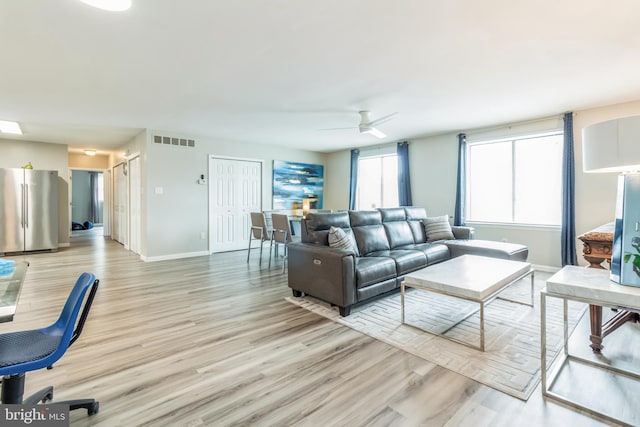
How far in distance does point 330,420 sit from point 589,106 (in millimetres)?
5348

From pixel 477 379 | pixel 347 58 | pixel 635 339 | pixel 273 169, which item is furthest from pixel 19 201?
pixel 635 339

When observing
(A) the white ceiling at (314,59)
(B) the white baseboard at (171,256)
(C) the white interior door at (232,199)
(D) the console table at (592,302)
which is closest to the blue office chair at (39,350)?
(A) the white ceiling at (314,59)

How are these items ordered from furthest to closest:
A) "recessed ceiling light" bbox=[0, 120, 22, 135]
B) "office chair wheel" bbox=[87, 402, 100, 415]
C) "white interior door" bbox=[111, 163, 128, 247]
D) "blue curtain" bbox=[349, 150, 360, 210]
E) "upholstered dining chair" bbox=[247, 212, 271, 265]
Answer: "blue curtain" bbox=[349, 150, 360, 210], "white interior door" bbox=[111, 163, 128, 247], "upholstered dining chair" bbox=[247, 212, 271, 265], "recessed ceiling light" bbox=[0, 120, 22, 135], "office chair wheel" bbox=[87, 402, 100, 415]

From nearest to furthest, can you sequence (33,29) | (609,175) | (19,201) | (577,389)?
(577,389)
(33,29)
(609,175)
(19,201)

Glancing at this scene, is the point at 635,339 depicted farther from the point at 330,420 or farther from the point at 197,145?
the point at 197,145

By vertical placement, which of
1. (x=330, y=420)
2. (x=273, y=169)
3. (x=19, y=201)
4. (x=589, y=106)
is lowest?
(x=330, y=420)

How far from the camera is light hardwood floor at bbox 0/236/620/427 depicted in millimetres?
1584

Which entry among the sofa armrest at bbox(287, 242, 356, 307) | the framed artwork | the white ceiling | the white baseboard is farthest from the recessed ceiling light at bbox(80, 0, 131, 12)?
the framed artwork

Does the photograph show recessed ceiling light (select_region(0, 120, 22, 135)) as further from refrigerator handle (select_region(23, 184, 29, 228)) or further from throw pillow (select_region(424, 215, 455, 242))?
throw pillow (select_region(424, 215, 455, 242))

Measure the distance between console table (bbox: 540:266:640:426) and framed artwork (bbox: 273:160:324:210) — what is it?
20.5ft

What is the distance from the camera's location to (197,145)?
20.4ft

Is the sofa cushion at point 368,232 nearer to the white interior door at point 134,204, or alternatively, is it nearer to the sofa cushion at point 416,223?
the sofa cushion at point 416,223

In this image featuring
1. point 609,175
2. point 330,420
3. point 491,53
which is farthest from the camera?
A: point 609,175

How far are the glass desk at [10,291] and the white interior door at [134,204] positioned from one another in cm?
484
